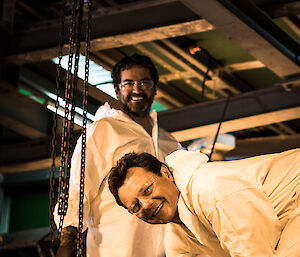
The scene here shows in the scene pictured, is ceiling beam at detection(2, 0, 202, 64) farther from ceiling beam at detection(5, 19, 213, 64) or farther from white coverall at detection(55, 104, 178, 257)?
white coverall at detection(55, 104, 178, 257)

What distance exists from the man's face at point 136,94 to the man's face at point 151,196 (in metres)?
0.85

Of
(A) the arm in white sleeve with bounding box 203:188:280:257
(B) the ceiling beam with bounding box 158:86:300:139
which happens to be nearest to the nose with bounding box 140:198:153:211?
(A) the arm in white sleeve with bounding box 203:188:280:257

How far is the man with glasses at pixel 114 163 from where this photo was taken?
9.97 ft

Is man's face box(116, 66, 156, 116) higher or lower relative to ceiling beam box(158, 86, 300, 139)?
lower

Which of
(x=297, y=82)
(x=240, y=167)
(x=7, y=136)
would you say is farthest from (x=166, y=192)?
(x=7, y=136)

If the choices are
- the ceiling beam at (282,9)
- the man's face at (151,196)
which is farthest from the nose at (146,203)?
the ceiling beam at (282,9)

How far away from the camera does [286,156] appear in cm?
238

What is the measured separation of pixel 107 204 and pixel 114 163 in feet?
0.69

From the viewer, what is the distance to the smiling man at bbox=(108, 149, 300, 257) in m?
2.11

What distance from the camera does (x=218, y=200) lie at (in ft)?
7.03

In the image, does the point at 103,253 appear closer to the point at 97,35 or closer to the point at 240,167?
the point at 240,167

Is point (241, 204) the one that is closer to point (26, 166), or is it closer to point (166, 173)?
point (166, 173)

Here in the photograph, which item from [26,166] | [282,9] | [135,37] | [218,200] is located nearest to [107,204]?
[218,200]

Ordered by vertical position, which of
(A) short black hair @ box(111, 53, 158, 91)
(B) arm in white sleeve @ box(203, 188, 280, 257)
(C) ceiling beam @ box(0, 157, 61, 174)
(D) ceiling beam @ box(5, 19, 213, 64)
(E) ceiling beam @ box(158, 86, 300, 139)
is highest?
(D) ceiling beam @ box(5, 19, 213, 64)
